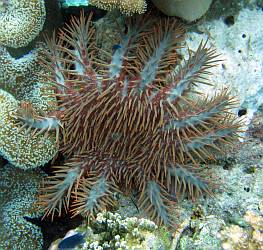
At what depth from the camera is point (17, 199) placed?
321 centimetres

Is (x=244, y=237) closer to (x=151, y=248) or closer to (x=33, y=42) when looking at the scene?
(x=151, y=248)

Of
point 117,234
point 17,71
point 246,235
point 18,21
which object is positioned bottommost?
point 117,234

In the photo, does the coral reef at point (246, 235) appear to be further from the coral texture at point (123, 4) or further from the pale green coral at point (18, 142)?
the coral texture at point (123, 4)

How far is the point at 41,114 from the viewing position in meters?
2.89

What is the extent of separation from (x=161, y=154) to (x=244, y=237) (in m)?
0.76

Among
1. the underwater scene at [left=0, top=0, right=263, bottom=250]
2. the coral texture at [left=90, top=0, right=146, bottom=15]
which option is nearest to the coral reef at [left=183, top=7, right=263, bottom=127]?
the underwater scene at [left=0, top=0, right=263, bottom=250]

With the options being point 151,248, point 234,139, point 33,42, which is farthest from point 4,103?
point 234,139

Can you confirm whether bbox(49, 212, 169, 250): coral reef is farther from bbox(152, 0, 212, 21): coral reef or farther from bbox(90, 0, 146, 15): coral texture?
bbox(152, 0, 212, 21): coral reef

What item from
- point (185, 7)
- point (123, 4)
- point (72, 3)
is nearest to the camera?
point (123, 4)

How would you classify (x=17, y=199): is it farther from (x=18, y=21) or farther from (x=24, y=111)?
(x=18, y=21)

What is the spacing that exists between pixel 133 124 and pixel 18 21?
3.37 ft

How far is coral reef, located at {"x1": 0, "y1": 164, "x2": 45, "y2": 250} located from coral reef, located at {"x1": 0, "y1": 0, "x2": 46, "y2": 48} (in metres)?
1.01

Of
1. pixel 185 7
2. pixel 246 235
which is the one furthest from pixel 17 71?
pixel 246 235

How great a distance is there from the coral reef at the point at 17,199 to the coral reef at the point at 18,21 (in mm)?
1009
